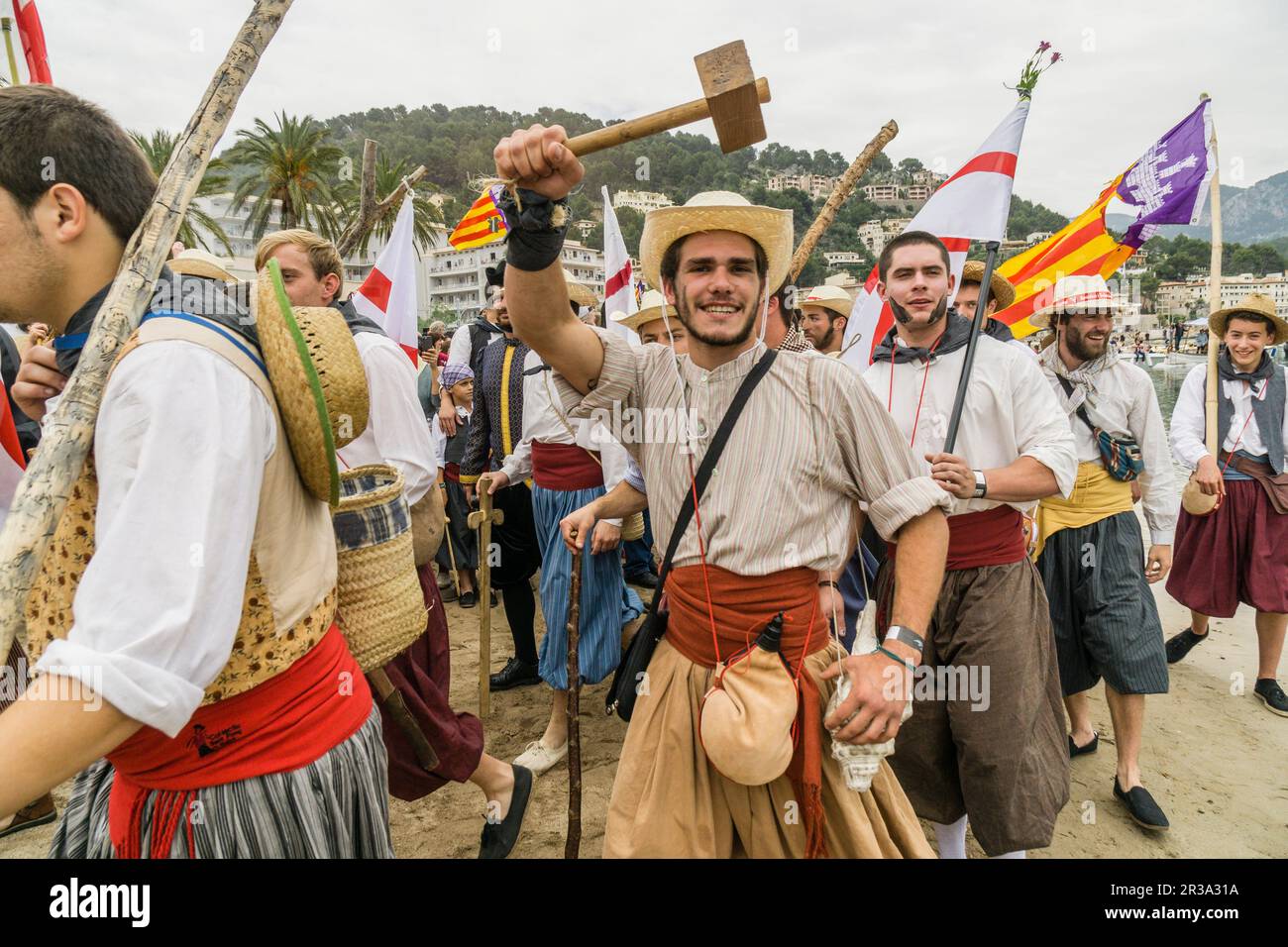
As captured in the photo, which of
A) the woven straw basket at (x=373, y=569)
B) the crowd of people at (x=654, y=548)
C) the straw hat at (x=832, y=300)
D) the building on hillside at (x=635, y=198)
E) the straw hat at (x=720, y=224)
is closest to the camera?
the crowd of people at (x=654, y=548)

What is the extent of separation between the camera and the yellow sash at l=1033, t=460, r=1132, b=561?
372 centimetres

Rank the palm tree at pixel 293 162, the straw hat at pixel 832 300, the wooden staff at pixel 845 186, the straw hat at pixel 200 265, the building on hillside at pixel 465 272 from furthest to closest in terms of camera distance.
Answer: the building on hillside at pixel 465 272
the palm tree at pixel 293 162
the straw hat at pixel 832 300
the wooden staff at pixel 845 186
the straw hat at pixel 200 265

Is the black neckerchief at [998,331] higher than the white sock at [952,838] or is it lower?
higher

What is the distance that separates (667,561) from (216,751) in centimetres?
114

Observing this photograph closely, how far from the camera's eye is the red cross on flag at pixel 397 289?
459 cm

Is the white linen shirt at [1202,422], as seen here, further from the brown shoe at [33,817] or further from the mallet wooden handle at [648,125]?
the brown shoe at [33,817]

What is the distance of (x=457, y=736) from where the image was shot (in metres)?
2.87

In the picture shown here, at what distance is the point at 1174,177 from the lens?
14.2ft

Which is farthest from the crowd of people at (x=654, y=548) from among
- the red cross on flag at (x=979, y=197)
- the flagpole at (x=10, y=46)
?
the flagpole at (x=10, y=46)

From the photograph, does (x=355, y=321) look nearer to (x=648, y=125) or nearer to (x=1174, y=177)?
(x=648, y=125)

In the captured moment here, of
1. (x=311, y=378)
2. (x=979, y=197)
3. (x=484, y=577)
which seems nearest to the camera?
(x=311, y=378)

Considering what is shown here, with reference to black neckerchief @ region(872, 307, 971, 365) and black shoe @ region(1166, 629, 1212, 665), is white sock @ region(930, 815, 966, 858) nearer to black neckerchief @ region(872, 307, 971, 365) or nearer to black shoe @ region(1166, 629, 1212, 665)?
black neckerchief @ region(872, 307, 971, 365)

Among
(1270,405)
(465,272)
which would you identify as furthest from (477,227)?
(465,272)

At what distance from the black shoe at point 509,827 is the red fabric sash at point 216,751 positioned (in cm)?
191
